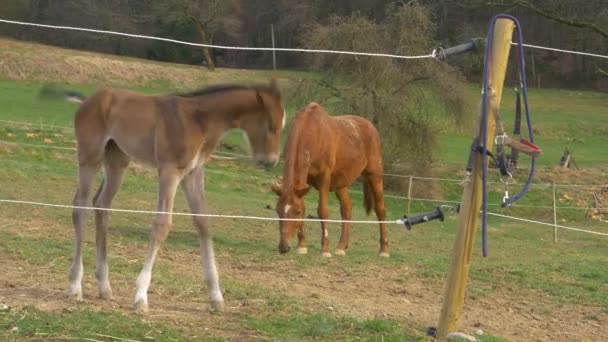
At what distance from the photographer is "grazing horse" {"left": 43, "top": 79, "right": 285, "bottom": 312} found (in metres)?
6.80

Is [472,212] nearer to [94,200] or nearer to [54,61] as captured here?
[94,200]

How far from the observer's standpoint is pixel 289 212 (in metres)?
10.6

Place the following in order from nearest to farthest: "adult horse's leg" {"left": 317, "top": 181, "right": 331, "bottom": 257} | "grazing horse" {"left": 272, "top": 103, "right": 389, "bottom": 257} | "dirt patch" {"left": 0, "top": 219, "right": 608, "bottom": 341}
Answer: "dirt patch" {"left": 0, "top": 219, "right": 608, "bottom": 341} < "grazing horse" {"left": 272, "top": 103, "right": 389, "bottom": 257} < "adult horse's leg" {"left": 317, "top": 181, "right": 331, "bottom": 257}

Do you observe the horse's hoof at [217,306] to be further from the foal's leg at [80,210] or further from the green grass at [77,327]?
the foal's leg at [80,210]

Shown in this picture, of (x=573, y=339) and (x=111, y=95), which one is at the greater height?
(x=111, y=95)

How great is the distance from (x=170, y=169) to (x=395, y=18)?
18.6 metres

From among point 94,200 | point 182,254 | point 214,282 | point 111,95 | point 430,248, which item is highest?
point 111,95

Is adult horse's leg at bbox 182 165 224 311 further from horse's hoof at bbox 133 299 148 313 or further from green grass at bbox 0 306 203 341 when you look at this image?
green grass at bbox 0 306 203 341

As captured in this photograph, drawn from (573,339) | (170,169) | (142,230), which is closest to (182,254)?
(142,230)

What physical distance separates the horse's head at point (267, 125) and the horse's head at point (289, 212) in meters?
3.59

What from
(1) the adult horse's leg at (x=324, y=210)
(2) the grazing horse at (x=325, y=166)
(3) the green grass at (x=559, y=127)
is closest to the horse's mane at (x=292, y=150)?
(2) the grazing horse at (x=325, y=166)

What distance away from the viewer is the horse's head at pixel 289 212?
34.4 ft

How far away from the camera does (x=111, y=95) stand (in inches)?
282

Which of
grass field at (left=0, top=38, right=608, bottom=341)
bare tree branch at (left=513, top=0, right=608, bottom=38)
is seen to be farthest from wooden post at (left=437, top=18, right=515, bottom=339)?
bare tree branch at (left=513, top=0, right=608, bottom=38)
